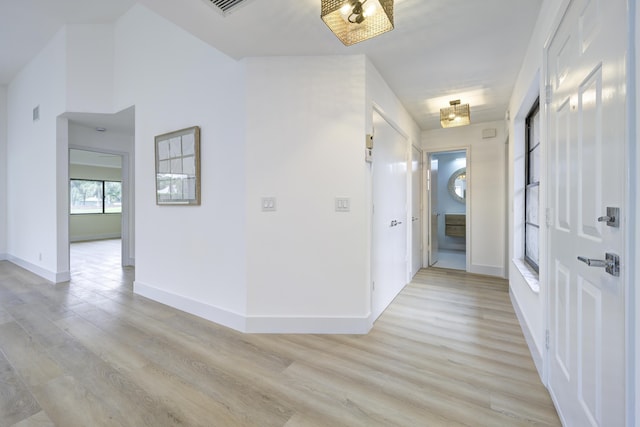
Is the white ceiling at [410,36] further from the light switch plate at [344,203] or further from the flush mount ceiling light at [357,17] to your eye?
the light switch plate at [344,203]

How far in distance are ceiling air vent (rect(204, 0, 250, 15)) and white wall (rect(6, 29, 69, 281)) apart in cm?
341

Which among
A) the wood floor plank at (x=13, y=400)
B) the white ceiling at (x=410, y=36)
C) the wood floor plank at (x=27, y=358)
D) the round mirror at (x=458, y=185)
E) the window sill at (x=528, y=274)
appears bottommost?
the wood floor plank at (x=13, y=400)

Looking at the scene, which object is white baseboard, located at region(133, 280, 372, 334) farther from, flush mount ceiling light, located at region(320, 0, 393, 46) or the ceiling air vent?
the ceiling air vent

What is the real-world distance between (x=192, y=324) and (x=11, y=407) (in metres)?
1.18

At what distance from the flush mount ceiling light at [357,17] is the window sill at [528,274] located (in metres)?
2.05

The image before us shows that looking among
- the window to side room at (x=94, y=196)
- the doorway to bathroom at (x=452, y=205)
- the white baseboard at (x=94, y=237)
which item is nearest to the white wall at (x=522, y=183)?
the doorway to bathroom at (x=452, y=205)

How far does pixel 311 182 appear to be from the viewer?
2418 millimetres

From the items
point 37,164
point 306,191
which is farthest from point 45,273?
point 306,191

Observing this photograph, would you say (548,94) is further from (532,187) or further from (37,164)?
(37,164)

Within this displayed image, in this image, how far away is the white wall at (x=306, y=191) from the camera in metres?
2.39

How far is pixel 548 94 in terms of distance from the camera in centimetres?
166

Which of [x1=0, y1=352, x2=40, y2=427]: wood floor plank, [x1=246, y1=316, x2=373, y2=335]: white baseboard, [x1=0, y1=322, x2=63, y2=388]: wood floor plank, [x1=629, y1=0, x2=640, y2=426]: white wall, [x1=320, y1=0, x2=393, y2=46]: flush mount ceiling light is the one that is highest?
[x1=320, y1=0, x2=393, y2=46]: flush mount ceiling light

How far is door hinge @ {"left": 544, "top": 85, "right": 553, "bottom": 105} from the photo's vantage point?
163cm

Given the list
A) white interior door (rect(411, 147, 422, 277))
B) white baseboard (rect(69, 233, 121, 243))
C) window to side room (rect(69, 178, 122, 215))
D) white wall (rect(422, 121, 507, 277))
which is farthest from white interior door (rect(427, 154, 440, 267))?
white baseboard (rect(69, 233, 121, 243))
